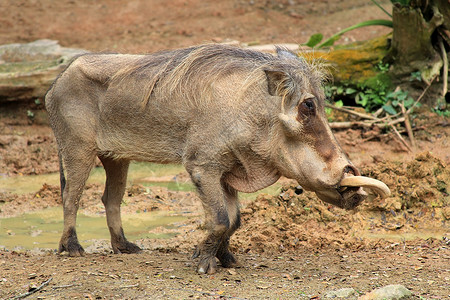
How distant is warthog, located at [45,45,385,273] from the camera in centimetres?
404

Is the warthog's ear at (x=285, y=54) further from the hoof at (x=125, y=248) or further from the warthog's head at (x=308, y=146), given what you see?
the hoof at (x=125, y=248)

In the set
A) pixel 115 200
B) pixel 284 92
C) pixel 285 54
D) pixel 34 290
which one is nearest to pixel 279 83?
pixel 284 92

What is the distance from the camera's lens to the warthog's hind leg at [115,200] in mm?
4957

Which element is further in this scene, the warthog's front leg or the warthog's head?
the warthog's front leg

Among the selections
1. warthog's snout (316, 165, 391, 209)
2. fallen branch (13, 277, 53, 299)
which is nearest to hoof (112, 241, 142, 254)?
fallen branch (13, 277, 53, 299)

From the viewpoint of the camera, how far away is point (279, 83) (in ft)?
13.4

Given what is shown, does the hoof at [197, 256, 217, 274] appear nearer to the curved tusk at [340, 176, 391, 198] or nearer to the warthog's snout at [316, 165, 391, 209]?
the warthog's snout at [316, 165, 391, 209]

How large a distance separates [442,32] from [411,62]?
0.56 m

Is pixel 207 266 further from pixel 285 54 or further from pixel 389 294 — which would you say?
pixel 285 54

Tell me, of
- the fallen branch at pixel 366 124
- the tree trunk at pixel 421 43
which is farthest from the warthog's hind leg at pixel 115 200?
the tree trunk at pixel 421 43

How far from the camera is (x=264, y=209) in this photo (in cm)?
549

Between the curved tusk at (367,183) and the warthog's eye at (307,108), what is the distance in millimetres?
493

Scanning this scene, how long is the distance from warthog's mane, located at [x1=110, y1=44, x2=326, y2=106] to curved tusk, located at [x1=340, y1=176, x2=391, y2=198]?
711 millimetres

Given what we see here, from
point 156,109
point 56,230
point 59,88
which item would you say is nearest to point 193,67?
point 156,109
